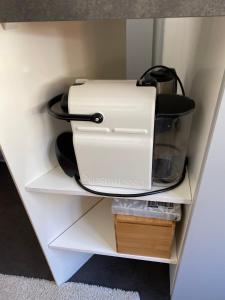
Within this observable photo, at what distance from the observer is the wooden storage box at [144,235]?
0.74m

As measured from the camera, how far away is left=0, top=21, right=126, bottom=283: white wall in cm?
60

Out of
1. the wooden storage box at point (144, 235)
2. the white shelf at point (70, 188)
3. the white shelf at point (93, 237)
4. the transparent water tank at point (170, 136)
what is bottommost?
the white shelf at point (93, 237)

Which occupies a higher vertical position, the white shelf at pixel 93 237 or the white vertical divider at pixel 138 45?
the white vertical divider at pixel 138 45

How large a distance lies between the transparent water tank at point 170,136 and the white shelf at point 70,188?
0.13 feet

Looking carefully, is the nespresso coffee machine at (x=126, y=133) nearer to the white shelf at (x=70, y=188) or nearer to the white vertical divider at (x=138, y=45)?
the white shelf at (x=70, y=188)

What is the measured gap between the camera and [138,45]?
53.2 inches

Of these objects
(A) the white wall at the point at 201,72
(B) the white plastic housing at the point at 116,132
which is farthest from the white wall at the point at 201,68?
(B) the white plastic housing at the point at 116,132

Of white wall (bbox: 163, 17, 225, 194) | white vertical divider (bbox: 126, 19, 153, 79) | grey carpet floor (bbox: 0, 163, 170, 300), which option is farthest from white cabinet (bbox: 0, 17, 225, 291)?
white vertical divider (bbox: 126, 19, 153, 79)

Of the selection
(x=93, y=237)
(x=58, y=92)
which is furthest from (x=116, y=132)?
(x=93, y=237)

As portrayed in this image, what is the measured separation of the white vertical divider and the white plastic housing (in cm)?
81

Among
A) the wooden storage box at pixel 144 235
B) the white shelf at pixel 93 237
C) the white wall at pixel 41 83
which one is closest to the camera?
the white wall at pixel 41 83

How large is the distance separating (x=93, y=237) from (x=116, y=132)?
1.76 ft

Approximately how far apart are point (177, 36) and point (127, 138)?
2.20 feet

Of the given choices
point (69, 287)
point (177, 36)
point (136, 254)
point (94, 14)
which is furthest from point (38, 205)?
point (177, 36)
